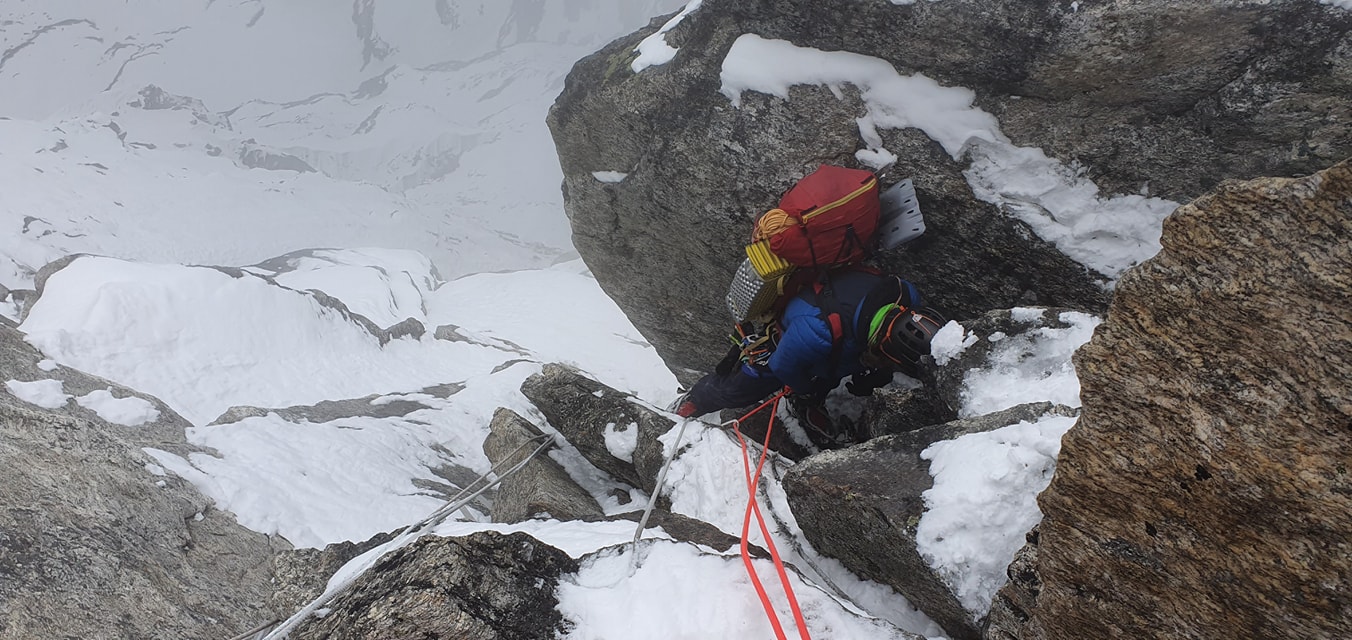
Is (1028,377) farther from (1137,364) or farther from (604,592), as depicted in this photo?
(604,592)

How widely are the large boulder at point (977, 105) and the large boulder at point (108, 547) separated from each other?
5.65 meters

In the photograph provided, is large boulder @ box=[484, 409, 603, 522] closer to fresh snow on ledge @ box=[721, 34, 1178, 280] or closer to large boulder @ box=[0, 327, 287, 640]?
large boulder @ box=[0, 327, 287, 640]

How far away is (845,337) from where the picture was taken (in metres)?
5.71

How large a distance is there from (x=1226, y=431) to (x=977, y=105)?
4.60 m

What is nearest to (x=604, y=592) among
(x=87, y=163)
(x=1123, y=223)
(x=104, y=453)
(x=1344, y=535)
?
(x=1344, y=535)

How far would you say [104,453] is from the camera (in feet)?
21.6

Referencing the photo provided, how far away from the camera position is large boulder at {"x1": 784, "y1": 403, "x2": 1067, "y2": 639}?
139 inches

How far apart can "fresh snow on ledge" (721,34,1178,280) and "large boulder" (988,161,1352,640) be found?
3.98 meters

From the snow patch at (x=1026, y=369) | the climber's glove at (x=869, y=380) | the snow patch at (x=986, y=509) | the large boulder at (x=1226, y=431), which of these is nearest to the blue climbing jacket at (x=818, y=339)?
the climber's glove at (x=869, y=380)

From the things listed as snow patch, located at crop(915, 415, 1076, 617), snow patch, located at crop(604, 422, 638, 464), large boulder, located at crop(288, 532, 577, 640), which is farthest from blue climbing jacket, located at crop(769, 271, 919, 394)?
large boulder, located at crop(288, 532, 577, 640)

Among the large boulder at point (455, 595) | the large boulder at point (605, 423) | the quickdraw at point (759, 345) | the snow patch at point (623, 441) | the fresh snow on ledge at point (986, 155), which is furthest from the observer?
the quickdraw at point (759, 345)

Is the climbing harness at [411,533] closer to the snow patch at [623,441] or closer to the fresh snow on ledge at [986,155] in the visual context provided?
the snow patch at [623,441]

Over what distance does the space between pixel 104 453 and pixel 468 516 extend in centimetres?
376

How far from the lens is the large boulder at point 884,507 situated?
3.52m
